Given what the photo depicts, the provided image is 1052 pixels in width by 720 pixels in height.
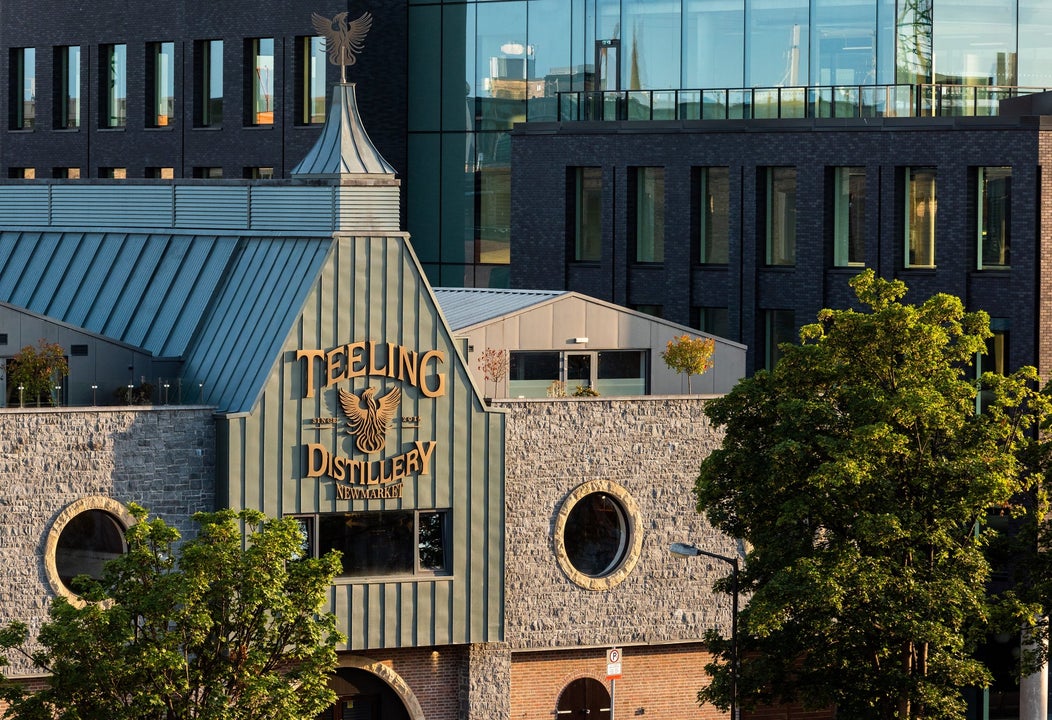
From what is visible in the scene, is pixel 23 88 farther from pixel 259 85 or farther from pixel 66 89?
pixel 259 85

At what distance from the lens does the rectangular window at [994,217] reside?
56688 millimetres

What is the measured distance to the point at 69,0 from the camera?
79688 millimetres

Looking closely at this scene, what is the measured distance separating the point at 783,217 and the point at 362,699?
20.9 metres

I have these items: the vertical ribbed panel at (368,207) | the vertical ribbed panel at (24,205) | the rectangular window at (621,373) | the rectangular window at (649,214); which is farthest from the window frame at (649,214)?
the vertical ribbed panel at (368,207)

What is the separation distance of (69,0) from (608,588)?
132ft

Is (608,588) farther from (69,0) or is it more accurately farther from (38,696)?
(69,0)

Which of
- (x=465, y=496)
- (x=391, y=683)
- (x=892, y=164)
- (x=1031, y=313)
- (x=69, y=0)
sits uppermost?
(x=69, y=0)

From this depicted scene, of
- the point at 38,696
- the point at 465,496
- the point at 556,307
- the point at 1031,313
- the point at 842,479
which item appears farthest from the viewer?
the point at 1031,313

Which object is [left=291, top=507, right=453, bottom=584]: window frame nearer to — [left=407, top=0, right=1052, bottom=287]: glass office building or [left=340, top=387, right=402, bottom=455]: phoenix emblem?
[left=340, top=387, right=402, bottom=455]: phoenix emblem

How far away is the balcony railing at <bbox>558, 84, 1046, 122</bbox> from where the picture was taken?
5909 centimetres

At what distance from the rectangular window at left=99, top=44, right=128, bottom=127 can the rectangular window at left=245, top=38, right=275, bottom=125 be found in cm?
594

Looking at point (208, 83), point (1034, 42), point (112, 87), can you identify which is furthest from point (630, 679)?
point (112, 87)

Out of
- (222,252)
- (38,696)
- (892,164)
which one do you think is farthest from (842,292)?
(38,696)

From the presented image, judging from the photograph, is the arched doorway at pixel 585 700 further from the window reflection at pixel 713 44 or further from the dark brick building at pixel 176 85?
the dark brick building at pixel 176 85
